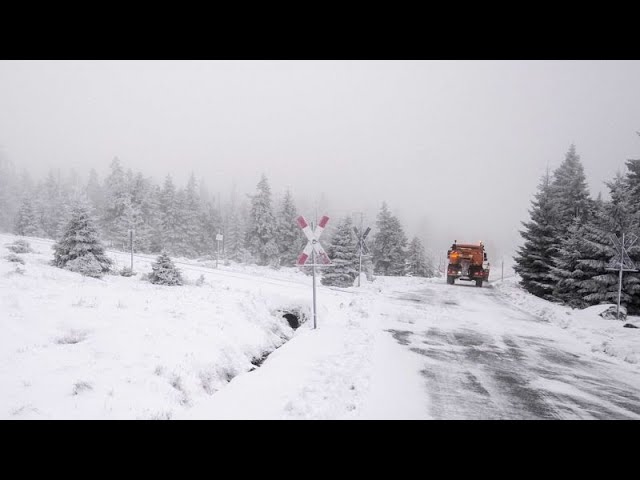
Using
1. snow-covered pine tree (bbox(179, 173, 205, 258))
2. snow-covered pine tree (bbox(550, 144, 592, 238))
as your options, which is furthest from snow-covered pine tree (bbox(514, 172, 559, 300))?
snow-covered pine tree (bbox(179, 173, 205, 258))

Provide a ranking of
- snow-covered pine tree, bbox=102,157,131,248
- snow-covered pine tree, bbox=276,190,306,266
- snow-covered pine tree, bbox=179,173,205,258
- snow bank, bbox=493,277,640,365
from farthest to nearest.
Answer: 1. snow-covered pine tree, bbox=179,173,205,258
2. snow-covered pine tree, bbox=276,190,306,266
3. snow-covered pine tree, bbox=102,157,131,248
4. snow bank, bbox=493,277,640,365

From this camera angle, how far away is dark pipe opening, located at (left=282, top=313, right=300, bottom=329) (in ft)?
39.5

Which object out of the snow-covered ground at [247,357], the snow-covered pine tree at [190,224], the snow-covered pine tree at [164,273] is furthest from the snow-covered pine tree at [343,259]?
the snow-covered pine tree at [190,224]

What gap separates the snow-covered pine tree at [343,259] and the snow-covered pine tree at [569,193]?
1498 centimetres

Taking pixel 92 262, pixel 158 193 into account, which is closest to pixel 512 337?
pixel 92 262

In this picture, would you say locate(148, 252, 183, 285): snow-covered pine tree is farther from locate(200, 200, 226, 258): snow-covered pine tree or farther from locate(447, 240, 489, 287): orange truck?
locate(200, 200, 226, 258): snow-covered pine tree

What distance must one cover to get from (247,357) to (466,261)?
2415 centimetres

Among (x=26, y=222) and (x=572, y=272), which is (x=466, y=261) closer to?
(x=572, y=272)

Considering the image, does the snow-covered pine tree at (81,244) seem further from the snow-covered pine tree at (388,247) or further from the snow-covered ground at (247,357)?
the snow-covered pine tree at (388,247)

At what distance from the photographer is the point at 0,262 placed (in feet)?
40.4

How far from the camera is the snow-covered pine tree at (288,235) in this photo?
49.5 m

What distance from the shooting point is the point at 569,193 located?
2853 centimetres

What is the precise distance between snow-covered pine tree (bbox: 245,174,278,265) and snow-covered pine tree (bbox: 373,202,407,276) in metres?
14.2
